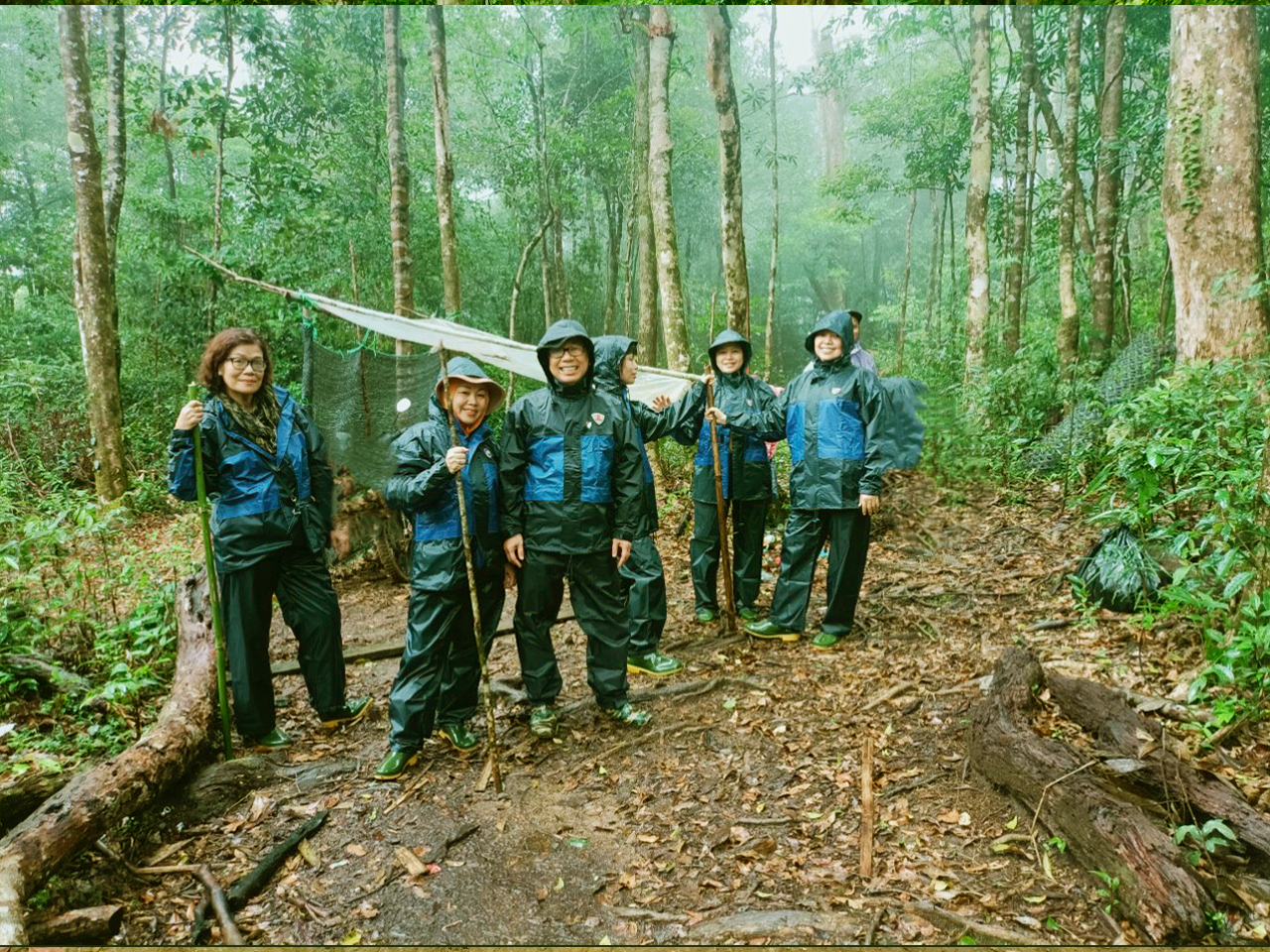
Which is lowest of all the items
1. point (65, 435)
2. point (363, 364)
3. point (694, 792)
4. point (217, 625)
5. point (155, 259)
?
point (694, 792)

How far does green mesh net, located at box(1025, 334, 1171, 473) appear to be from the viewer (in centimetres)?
436

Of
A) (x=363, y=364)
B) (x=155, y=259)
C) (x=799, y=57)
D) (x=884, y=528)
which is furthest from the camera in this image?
(x=884, y=528)

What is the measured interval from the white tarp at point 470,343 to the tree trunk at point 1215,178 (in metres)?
2.53

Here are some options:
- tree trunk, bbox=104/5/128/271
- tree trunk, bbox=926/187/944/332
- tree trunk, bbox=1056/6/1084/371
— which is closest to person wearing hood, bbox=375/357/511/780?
tree trunk, bbox=104/5/128/271

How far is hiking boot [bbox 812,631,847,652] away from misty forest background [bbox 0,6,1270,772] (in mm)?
1296

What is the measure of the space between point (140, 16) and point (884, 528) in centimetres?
499

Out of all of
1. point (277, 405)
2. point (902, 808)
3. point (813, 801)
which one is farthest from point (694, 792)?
point (277, 405)

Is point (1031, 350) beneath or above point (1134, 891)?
above

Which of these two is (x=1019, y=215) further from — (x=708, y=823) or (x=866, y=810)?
(x=708, y=823)

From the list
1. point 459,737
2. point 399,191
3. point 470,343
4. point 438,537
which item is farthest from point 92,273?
point 459,737

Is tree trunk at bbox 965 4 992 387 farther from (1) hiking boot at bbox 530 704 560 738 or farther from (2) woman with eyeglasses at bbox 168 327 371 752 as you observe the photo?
(2) woman with eyeglasses at bbox 168 327 371 752

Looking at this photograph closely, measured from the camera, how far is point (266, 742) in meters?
2.74

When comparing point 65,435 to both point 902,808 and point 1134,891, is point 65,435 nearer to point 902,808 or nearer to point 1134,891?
point 902,808

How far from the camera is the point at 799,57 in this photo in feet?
13.4
